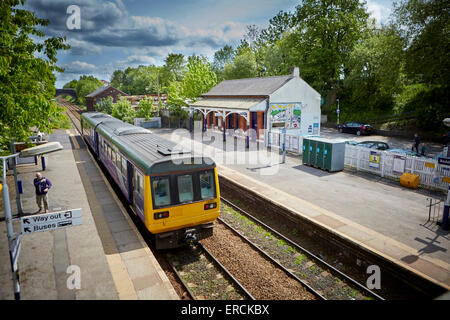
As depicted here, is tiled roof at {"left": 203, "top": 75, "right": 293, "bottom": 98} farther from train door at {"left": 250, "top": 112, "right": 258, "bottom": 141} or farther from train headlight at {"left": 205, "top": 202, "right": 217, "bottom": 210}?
train headlight at {"left": 205, "top": 202, "right": 217, "bottom": 210}

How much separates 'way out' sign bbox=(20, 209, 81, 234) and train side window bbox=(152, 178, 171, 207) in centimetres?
219

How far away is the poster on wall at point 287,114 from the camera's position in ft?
85.5

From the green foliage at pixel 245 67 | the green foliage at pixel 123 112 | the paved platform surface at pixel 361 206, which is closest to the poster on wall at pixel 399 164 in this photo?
the paved platform surface at pixel 361 206

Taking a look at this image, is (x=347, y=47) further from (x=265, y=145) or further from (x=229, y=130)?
(x=265, y=145)

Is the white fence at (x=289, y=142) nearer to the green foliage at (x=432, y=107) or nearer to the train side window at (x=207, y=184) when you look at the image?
the train side window at (x=207, y=184)

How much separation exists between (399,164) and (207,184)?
10.9 m

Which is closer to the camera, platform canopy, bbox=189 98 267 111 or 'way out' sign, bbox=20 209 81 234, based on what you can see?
'way out' sign, bbox=20 209 81 234

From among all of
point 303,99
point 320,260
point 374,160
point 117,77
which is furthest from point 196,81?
point 117,77

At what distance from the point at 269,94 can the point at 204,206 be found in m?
18.6

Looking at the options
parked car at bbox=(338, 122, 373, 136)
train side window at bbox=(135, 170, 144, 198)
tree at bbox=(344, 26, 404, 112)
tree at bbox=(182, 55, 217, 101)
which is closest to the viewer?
train side window at bbox=(135, 170, 144, 198)

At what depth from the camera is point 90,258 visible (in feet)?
25.6

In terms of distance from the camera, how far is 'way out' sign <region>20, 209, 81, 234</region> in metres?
5.71

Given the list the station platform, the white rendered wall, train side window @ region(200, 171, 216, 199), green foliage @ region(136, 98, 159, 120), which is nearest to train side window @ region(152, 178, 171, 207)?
train side window @ region(200, 171, 216, 199)
